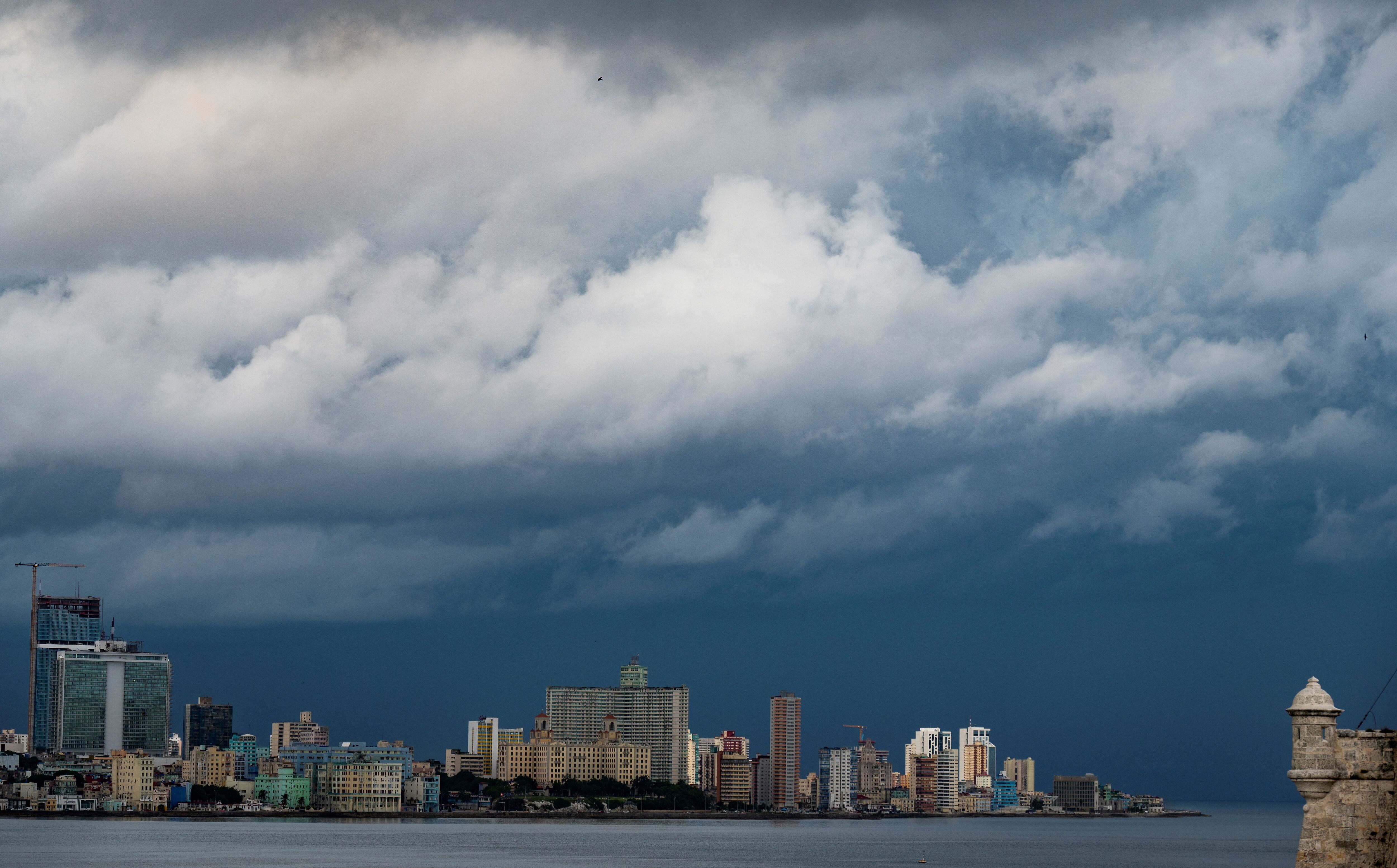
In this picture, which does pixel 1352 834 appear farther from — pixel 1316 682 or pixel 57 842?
pixel 57 842

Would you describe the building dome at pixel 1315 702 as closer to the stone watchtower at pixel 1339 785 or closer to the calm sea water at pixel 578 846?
the stone watchtower at pixel 1339 785

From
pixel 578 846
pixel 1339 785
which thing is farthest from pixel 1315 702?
pixel 578 846

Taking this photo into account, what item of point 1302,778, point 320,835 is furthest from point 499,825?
point 1302,778

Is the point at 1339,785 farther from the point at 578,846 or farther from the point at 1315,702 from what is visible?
the point at 578,846

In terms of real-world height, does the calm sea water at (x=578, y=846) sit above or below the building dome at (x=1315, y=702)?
below

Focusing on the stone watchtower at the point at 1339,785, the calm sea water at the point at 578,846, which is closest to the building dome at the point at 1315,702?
the stone watchtower at the point at 1339,785
